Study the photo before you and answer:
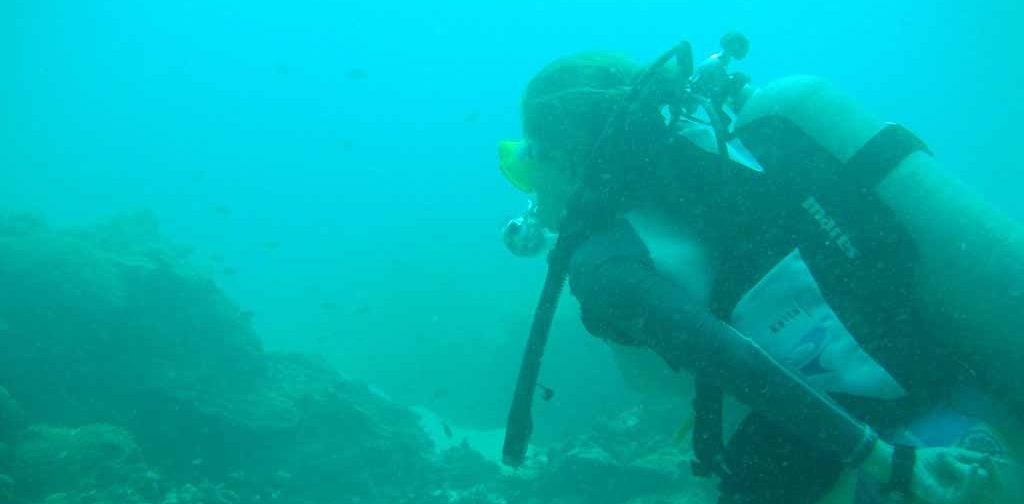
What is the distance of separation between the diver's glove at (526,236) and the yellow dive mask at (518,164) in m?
0.24

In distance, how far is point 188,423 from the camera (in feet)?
34.5

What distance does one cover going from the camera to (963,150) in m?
79.1

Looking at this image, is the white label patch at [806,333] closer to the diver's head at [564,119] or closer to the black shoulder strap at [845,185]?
the black shoulder strap at [845,185]

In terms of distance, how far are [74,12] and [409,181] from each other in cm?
5708

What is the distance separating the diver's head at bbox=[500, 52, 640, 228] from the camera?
2.38 meters

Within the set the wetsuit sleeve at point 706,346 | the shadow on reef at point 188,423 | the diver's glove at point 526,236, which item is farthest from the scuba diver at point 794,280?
the shadow on reef at point 188,423

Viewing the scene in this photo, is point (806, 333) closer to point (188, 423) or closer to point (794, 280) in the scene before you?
point (794, 280)

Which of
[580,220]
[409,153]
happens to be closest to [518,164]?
[580,220]

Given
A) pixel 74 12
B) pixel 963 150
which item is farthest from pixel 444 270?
pixel 74 12

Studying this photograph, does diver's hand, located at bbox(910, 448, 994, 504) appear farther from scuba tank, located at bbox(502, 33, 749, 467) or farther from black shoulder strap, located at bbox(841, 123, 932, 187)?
black shoulder strap, located at bbox(841, 123, 932, 187)

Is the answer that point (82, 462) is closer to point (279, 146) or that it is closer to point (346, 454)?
point (346, 454)

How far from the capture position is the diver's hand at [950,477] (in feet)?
5.28

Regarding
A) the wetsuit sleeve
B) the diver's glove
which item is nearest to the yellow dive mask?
the diver's glove

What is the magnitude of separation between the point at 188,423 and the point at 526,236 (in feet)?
32.4
